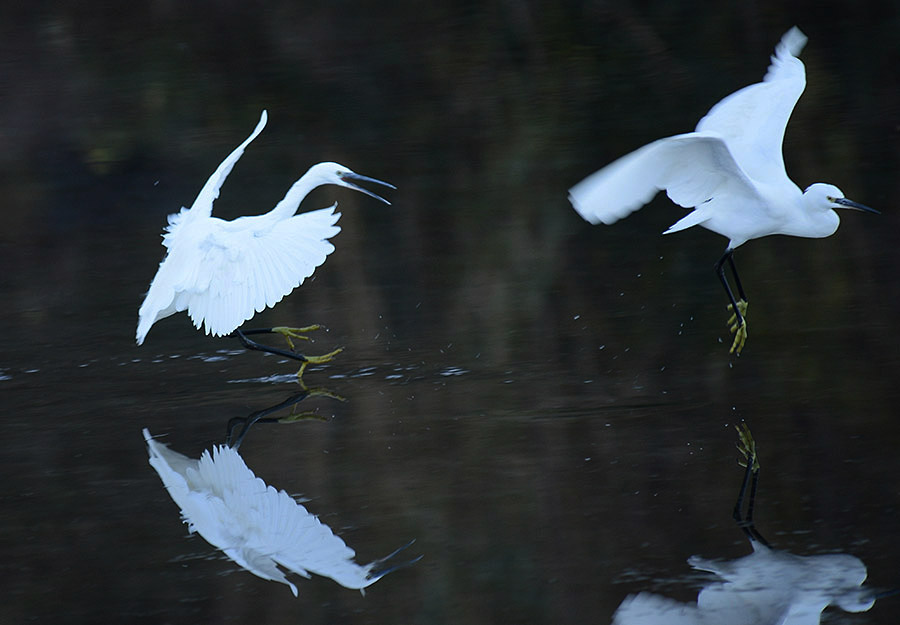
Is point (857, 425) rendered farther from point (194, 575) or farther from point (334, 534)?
point (194, 575)

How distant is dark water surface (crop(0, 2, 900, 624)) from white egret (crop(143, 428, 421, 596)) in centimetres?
7

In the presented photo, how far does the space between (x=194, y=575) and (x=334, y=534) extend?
0.47 meters

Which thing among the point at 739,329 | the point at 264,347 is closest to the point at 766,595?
the point at 739,329

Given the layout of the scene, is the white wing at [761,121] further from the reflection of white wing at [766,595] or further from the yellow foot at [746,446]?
the reflection of white wing at [766,595]

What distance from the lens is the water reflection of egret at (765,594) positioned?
11.1 feet

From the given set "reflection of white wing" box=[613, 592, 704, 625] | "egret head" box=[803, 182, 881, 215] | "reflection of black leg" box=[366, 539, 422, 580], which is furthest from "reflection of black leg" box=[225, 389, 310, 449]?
"egret head" box=[803, 182, 881, 215]

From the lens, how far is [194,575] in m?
3.95

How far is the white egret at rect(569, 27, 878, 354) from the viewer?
458cm

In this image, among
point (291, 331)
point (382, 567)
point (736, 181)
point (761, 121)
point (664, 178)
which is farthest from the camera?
point (291, 331)

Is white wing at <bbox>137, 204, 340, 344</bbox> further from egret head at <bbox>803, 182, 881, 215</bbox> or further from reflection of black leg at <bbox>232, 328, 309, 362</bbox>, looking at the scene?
egret head at <bbox>803, 182, 881, 215</bbox>

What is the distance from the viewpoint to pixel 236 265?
5.26 m

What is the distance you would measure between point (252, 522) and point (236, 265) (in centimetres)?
135

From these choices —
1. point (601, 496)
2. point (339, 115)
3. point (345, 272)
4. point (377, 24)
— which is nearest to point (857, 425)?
point (601, 496)

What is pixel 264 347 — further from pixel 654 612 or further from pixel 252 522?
pixel 654 612
